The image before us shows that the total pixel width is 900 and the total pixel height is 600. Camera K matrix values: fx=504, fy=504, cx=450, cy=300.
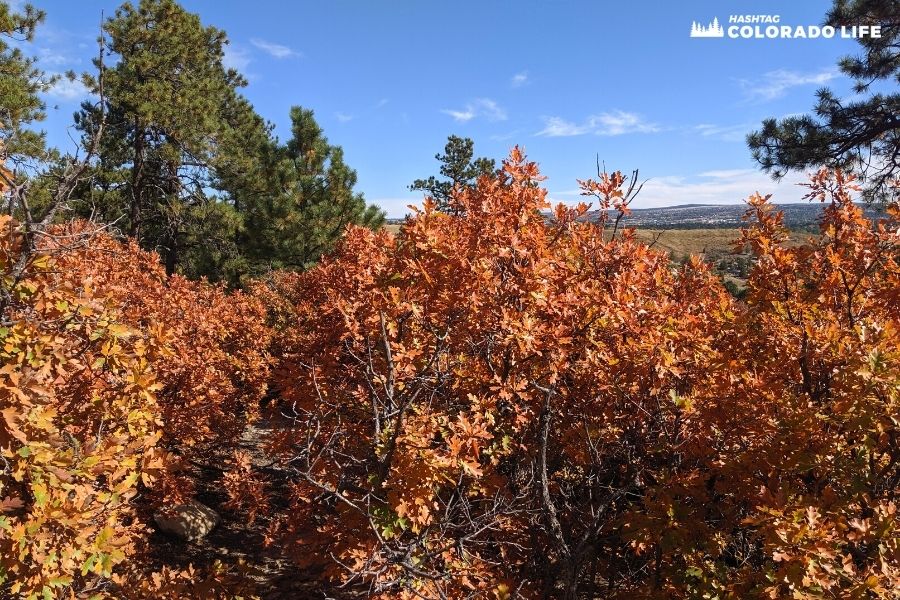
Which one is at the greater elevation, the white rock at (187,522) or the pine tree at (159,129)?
the pine tree at (159,129)

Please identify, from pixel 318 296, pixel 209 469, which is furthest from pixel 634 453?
pixel 209 469

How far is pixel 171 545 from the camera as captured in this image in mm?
8445

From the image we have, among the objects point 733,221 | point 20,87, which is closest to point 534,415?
point 20,87

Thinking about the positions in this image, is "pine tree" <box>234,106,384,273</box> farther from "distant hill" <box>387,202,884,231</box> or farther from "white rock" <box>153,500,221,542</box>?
"white rock" <box>153,500,221,542</box>

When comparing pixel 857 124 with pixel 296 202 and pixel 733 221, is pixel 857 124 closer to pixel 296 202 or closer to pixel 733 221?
pixel 296 202

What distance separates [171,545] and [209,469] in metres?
2.96

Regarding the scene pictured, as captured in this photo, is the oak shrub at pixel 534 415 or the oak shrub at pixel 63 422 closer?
the oak shrub at pixel 63 422

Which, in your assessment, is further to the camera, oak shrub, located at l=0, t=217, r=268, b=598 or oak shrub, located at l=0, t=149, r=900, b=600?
oak shrub, located at l=0, t=149, r=900, b=600

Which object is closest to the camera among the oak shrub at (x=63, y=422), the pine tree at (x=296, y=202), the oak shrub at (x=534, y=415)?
the oak shrub at (x=63, y=422)

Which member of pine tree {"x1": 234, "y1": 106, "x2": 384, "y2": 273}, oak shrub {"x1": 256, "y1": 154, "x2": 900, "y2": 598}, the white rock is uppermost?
pine tree {"x1": 234, "y1": 106, "x2": 384, "y2": 273}

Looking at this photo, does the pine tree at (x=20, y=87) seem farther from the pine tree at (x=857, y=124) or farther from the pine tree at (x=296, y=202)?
the pine tree at (x=857, y=124)

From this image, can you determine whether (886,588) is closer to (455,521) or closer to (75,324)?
(455,521)

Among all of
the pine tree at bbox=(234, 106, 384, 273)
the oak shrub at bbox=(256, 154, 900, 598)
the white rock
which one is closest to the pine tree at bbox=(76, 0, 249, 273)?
the pine tree at bbox=(234, 106, 384, 273)

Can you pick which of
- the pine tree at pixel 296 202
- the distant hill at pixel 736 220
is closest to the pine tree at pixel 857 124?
the distant hill at pixel 736 220
